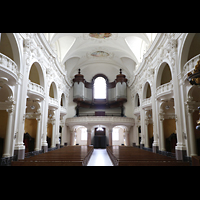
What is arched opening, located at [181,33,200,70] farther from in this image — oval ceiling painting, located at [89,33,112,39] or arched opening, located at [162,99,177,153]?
oval ceiling painting, located at [89,33,112,39]

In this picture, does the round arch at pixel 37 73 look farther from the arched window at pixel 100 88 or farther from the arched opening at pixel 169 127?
the arched window at pixel 100 88

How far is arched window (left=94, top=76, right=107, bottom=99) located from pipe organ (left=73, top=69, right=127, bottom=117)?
1.55ft

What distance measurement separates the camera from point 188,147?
9102mm

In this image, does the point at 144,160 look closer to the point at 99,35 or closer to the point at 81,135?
the point at 99,35

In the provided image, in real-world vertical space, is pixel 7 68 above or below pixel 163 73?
below

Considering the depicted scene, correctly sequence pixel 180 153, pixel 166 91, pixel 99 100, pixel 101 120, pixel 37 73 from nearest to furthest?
pixel 180 153 → pixel 166 91 → pixel 37 73 → pixel 101 120 → pixel 99 100

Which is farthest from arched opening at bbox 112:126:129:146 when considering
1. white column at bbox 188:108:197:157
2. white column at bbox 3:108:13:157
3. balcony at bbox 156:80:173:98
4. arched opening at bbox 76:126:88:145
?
white column at bbox 3:108:13:157

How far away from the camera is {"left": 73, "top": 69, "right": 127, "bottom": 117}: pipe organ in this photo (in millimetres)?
22656

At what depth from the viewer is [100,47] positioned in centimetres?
2078

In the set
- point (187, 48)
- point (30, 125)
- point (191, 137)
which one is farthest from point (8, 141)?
point (187, 48)

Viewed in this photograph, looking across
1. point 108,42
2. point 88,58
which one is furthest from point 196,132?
point 88,58

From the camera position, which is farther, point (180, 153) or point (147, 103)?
point (147, 103)

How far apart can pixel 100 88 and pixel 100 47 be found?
19.8ft
